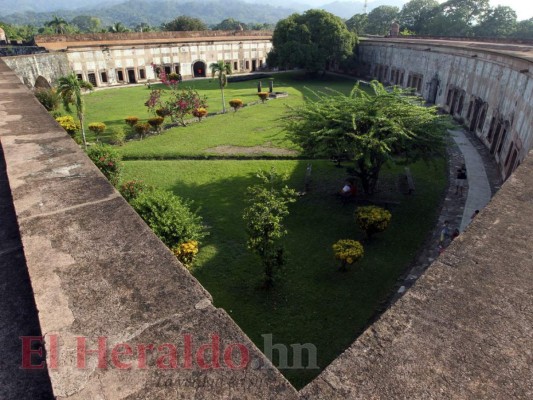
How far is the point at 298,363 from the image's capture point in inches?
309

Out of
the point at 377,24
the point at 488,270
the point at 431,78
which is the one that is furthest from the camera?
the point at 377,24

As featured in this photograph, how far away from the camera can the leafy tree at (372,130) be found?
41.5ft

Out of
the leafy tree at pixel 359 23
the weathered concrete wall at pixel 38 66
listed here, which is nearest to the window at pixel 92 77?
the weathered concrete wall at pixel 38 66

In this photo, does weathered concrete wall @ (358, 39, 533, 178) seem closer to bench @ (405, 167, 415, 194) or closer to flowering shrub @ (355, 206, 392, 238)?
bench @ (405, 167, 415, 194)

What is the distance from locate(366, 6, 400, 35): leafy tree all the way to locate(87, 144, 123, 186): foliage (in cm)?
8475

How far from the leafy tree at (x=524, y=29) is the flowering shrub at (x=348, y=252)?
66641 mm

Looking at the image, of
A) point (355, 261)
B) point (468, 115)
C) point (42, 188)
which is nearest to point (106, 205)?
point (42, 188)

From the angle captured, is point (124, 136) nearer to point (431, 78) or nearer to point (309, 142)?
point (309, 142)

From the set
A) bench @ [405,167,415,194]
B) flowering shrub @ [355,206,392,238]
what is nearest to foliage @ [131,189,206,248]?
flowering shrub @ [355,206,392,238]

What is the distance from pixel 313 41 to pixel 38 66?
28.4m

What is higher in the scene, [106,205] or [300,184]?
[106,205]

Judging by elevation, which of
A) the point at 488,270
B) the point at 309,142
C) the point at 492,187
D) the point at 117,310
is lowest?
the point at 492,187

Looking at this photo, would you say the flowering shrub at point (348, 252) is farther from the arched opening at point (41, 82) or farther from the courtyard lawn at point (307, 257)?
the arched opening at point (41, 82)

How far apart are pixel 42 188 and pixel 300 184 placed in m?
11.9
